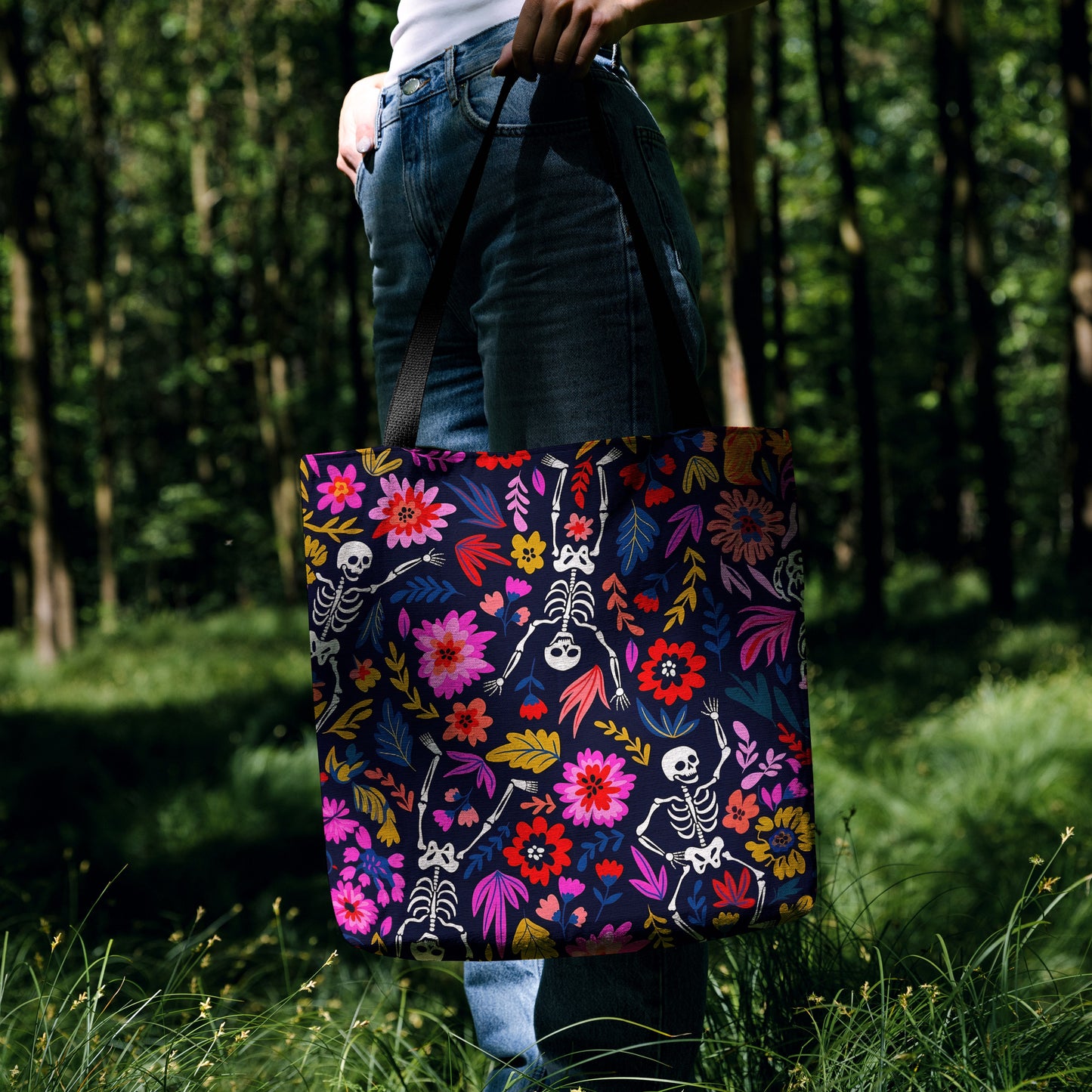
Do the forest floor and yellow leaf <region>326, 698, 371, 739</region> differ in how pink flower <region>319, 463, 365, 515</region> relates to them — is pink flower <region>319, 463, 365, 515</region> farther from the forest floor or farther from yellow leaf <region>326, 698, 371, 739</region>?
the forest floor

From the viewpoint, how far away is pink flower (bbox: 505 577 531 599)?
1.19 m

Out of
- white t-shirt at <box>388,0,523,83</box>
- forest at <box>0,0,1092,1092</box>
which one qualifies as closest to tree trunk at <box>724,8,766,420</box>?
forest at <box>0,0,1092,1092</box>

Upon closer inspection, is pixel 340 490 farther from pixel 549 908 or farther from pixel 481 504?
pixel 549 908

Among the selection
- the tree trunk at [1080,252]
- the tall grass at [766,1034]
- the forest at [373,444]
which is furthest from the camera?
the tree trunk at [1080,252]

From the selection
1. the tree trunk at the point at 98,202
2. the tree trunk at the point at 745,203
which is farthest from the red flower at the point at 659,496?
the tree trunk at the point at 98,202

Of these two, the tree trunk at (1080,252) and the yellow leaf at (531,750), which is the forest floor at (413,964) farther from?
the tree trunk at (1080,252)

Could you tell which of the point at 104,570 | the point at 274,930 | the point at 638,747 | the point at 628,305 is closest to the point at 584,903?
the point at 638,747

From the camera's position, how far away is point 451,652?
1197mm

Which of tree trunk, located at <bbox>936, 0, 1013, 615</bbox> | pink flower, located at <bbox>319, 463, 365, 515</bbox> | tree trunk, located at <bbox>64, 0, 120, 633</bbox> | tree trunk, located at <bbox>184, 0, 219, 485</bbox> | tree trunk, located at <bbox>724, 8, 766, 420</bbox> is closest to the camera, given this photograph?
pink flower, located at <bbox>319, 463, 365, 515</bbox>

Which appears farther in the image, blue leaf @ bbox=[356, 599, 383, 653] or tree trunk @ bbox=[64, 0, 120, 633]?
tree trunk @ bbox=[64, 0, 120, 633]

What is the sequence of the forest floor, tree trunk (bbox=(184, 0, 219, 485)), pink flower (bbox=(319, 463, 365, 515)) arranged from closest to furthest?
pink flower (bbox=(319, 463, 365, 515)) → the forest floor → tree trunk (bbox=(184, 0, 219, 485))

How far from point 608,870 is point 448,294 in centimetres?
79

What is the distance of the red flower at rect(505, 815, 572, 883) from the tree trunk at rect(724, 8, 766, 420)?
5.69m

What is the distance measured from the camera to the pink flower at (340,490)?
1229mm
